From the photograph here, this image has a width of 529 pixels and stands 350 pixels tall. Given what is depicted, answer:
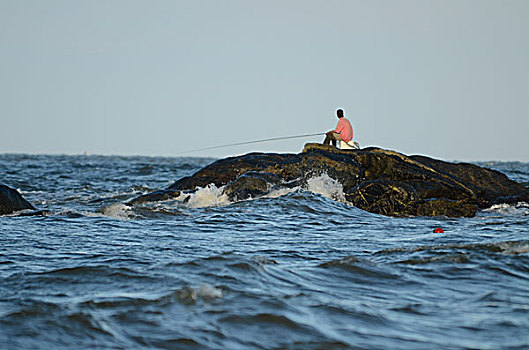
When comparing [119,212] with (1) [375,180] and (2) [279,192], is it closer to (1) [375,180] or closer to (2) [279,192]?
(2) [279,192]

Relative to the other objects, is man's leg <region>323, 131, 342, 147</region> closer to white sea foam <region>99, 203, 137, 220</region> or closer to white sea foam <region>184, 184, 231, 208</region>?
white sea foam <region>184, 184, 231, 208</region>

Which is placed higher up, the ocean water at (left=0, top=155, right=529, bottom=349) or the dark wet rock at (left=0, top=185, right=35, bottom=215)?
the dark wet rock at (left=0, top=185, right=35, bottom=215)

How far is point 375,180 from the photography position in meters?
13.4

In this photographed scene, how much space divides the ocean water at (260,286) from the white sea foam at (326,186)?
3838 millimetres

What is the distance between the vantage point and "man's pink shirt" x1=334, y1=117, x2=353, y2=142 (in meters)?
16.4

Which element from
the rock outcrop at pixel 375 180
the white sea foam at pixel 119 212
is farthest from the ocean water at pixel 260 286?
the rock outcrop at pixel 375 180

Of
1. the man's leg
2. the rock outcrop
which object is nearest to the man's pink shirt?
the man's leg

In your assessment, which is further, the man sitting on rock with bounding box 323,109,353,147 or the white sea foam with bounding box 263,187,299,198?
the man sitting on rock with bounding box 323,109,353,147

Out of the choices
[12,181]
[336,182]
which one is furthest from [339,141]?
[12,181]

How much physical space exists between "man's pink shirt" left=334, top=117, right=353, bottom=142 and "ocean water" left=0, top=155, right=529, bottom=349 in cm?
665

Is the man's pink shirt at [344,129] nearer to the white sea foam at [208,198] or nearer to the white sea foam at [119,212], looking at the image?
the white sea foam at [208,198]

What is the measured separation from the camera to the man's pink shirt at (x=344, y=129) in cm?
1639

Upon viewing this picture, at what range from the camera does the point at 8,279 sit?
5.53 m

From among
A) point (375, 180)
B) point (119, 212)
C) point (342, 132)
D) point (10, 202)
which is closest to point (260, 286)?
point (119, 212)
